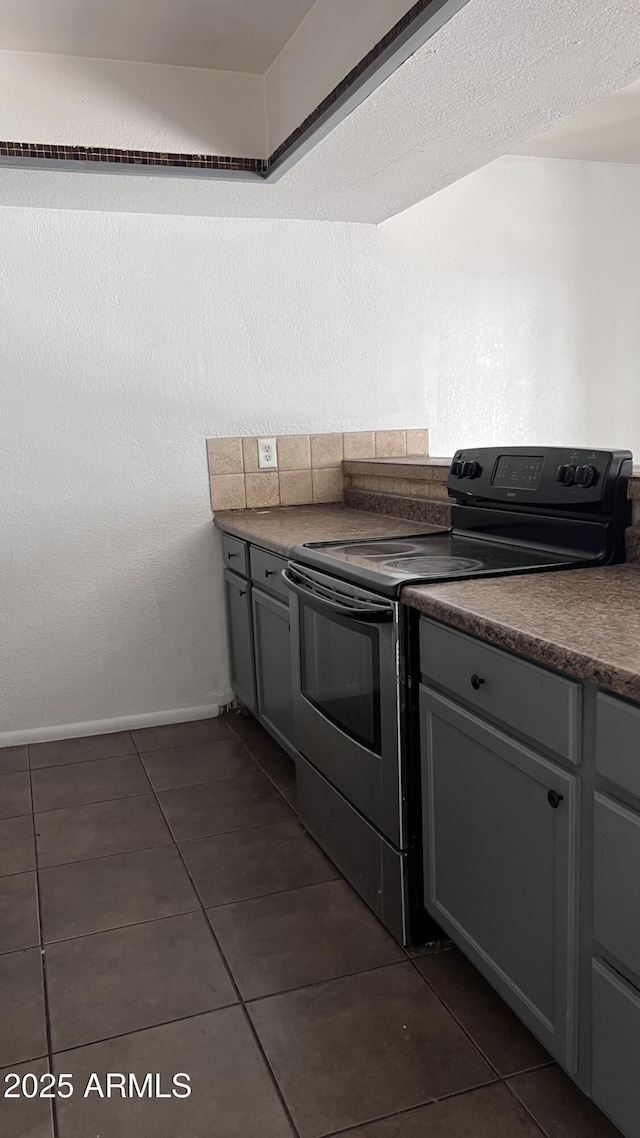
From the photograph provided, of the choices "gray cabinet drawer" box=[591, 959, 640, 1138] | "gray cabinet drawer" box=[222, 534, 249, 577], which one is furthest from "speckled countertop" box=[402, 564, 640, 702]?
"gray cabinet drawer" box=[222, 534, 249, 577]

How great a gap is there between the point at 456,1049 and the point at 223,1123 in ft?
1.49

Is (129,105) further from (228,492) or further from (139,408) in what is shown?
(228,492)

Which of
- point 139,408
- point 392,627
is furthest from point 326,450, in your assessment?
point 392,627

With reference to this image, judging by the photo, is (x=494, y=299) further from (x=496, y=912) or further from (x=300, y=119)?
(x=496, y=912)

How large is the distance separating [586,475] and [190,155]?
1655mm

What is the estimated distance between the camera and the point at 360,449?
3582mm

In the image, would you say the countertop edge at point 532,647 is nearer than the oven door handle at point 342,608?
Yes

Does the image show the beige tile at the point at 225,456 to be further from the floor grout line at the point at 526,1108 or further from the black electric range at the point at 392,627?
the floor grout line at the point at 526,1108

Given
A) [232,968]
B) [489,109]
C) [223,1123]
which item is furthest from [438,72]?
[223,1123]

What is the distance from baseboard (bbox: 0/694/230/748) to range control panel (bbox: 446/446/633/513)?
1536 mm

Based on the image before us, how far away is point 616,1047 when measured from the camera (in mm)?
1280

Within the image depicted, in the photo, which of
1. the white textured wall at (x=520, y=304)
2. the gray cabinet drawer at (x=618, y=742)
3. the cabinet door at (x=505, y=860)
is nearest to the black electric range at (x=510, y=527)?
the cabinet door at (x=505, y=860)

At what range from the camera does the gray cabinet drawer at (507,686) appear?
1.32 m

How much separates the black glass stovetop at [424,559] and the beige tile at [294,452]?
1028 mm
